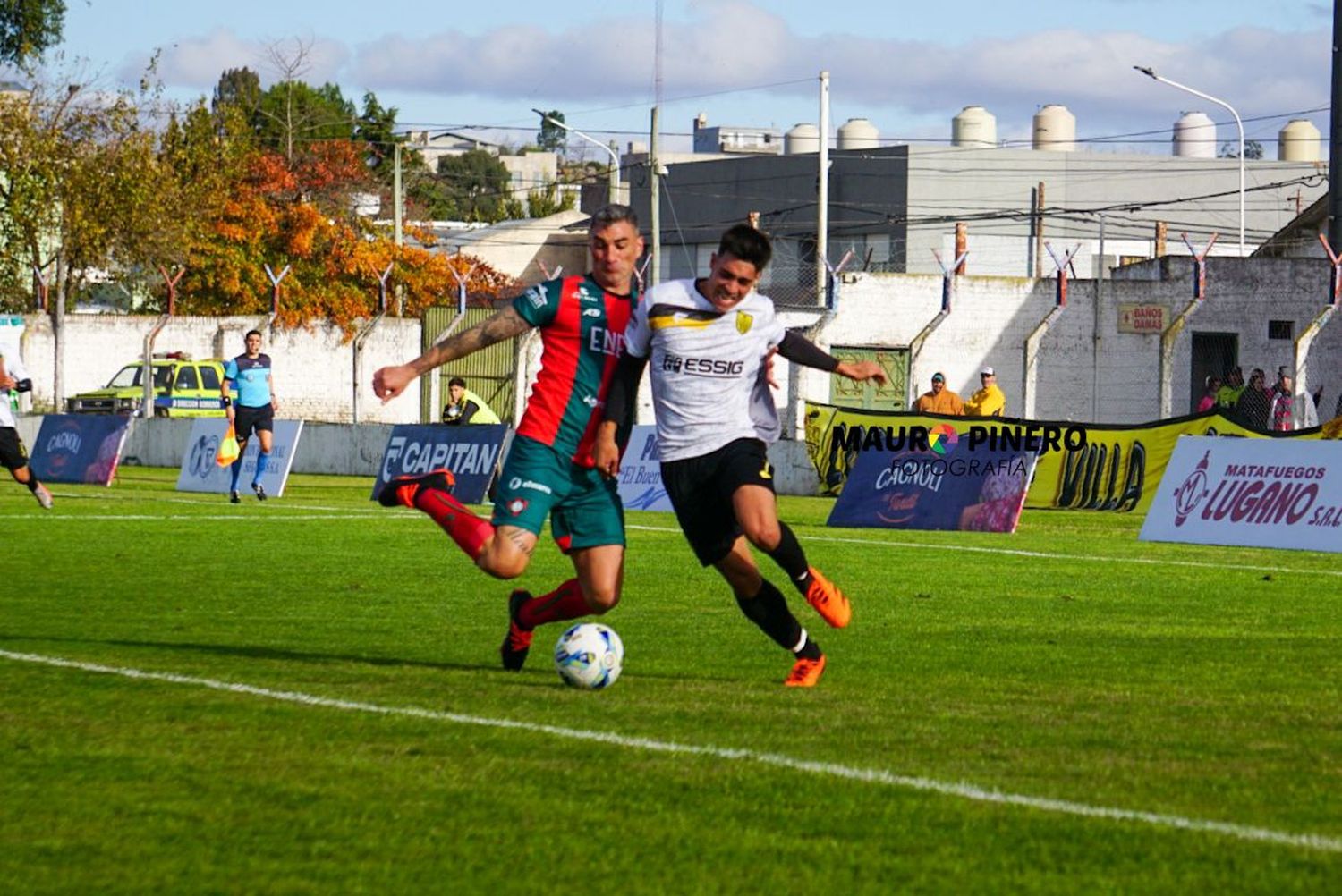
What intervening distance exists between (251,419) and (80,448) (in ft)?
20.0

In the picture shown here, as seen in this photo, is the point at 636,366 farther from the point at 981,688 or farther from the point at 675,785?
the point at 675,785

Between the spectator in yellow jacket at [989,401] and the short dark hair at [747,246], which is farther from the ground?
the short dark hair at [747,246]

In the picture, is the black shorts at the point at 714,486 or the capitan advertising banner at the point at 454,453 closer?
the black shorts at the point at 714,486

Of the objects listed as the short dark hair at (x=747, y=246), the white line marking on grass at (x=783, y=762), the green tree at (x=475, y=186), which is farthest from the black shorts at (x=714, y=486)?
the green tree at (x=475, y=186)

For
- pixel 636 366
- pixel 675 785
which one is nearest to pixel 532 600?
pixel 636 366

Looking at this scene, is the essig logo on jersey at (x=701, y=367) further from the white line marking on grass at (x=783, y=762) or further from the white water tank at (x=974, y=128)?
the white water tank at (x=974, y=128)

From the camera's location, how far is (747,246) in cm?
843

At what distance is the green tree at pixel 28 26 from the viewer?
4812cm

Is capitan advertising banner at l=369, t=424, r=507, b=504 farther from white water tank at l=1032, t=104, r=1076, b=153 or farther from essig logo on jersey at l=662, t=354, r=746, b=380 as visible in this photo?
white water tank at l=1032, t=104, r=1076, b=153

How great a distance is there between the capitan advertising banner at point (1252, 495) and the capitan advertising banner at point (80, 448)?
15.8 m

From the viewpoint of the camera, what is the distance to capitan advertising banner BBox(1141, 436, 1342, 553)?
18.3 m

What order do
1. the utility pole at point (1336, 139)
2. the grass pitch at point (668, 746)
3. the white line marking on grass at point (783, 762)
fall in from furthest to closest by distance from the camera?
the utility pole at point (1336, 139), the white line marking on grass at point (783, 762), the grass pitch at point (668, 746)

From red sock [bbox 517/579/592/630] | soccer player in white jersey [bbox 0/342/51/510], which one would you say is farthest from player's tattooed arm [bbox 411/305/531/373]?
soccer player in white jersey [bbox 0/342/51/510]

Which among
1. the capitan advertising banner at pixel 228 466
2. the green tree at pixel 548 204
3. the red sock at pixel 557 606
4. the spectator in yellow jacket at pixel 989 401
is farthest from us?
the green tree at pixel 548 204
